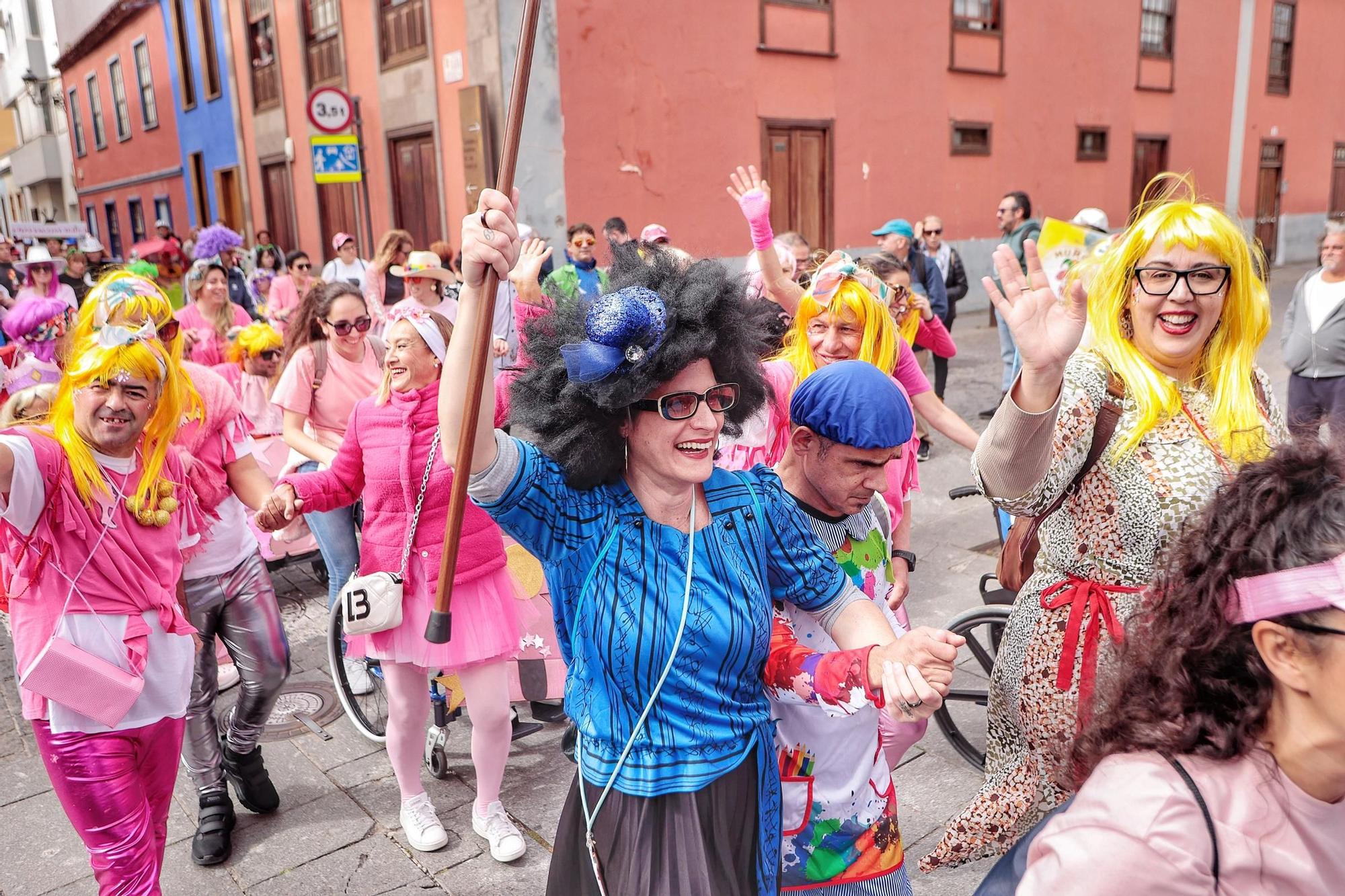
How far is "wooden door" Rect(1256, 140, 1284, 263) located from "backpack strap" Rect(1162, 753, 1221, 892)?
25371 mm

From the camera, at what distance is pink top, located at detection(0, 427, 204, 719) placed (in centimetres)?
248

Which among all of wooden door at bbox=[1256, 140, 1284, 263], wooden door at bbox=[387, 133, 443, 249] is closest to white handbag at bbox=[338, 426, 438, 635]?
wooden door at bbox=[387, 133, 443, 249]

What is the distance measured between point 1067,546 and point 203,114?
2242 cm

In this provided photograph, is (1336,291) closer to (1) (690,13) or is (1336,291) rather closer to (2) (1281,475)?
(2) (1281,475)

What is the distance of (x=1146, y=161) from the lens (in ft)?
65.8

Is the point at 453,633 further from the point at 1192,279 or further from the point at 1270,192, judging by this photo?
the point at 1270,192

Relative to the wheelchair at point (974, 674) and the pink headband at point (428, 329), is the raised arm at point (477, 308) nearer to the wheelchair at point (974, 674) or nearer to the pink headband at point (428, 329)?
the pink headband at point (428, 329)

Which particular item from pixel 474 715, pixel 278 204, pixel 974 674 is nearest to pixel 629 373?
pixel 474 715

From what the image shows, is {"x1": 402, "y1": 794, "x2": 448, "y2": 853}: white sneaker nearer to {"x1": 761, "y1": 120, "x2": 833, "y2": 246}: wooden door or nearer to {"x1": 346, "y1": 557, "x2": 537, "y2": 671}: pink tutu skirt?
{"x1": 346, "y1": 557, "x2": 537, "y2": 671}: pink tutu skirt

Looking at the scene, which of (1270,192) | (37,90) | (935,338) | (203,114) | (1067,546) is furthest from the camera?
(37,90)

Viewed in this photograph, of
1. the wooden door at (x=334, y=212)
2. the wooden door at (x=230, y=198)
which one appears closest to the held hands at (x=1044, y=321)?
the wooden door at (x=334, y=212)

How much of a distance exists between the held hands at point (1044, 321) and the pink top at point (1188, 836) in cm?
86

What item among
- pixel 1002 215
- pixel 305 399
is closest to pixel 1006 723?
pixel 305 399

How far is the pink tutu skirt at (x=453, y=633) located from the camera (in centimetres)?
315
